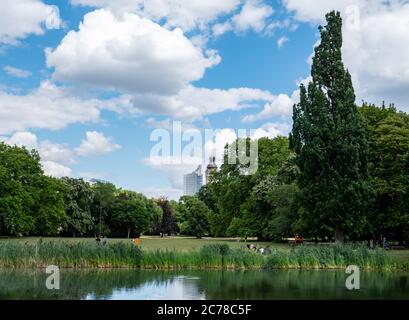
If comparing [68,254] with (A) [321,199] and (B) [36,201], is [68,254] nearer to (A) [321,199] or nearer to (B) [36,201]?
(A) [321,199]

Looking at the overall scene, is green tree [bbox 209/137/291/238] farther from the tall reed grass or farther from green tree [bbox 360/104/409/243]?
the tall reed grass

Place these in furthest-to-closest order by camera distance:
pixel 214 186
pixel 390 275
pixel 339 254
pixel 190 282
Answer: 1. pixel 214 186
2. pixel 339 254
3. pixel 390 275
4. pixel 190 282

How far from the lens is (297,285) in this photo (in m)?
24.5

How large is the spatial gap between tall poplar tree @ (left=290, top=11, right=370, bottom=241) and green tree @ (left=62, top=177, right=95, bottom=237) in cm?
4500

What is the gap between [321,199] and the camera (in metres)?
42.7

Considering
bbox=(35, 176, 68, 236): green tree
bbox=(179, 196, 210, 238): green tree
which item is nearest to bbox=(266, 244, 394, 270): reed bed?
bbox=(35, 176, 68, 236): green tree

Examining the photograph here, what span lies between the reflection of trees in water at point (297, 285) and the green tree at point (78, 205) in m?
55.8

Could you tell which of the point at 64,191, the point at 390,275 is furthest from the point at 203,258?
the point at 64,191

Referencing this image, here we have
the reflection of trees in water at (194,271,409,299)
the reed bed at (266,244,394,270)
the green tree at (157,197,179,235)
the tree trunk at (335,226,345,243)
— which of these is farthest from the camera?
the green tree at (157,197,179,235)

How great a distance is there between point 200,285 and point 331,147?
2172 centimetres

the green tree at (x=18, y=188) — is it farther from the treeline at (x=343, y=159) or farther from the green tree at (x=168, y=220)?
the green tree at (x=168, y=220)

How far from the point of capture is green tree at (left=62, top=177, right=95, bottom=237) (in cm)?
8306

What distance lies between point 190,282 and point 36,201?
4824cm

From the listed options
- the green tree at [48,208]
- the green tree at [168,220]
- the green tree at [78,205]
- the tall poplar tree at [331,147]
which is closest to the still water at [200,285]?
the tall poplar tree at [331,147]
